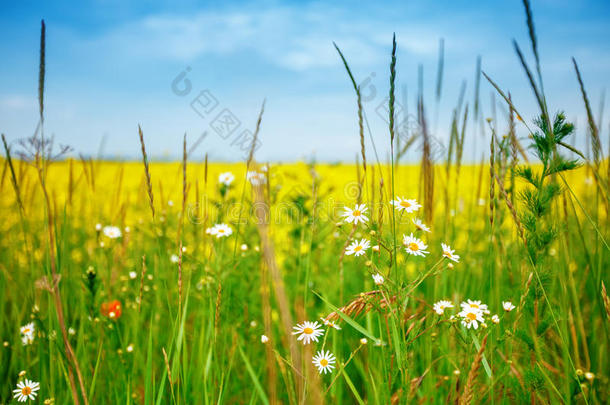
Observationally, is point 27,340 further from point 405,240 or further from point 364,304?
point 405,240

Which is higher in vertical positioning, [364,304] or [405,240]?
[405,240]

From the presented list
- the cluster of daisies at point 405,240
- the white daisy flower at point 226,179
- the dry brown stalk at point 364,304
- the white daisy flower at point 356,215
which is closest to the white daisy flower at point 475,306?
the cluster of daisies at point 405,240

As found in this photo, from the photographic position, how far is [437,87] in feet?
7.38

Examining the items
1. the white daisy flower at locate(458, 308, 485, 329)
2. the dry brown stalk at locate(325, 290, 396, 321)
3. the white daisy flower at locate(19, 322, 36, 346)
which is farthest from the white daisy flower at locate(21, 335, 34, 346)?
the white daisy flower at locate(458, 308, 485, 329)

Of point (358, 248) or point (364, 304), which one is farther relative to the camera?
point (358, 248)

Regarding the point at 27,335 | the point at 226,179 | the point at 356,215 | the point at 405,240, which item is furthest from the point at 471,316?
the point at 226,179

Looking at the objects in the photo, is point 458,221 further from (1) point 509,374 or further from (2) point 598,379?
(1) point 509,374

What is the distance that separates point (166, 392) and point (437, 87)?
2.15m

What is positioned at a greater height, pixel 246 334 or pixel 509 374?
pixel 509 374

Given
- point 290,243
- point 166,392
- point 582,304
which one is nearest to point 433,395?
point 166,392

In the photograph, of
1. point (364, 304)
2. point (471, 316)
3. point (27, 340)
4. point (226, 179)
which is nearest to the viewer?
point (364, 304)

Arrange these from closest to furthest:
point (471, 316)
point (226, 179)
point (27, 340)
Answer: point (471, 316), point (27, 340), point (226, 179)

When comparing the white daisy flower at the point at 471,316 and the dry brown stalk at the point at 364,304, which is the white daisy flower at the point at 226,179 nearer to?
the dry brown stalk at the point at 364,304

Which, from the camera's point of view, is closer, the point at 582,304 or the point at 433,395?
the point at 433,395
